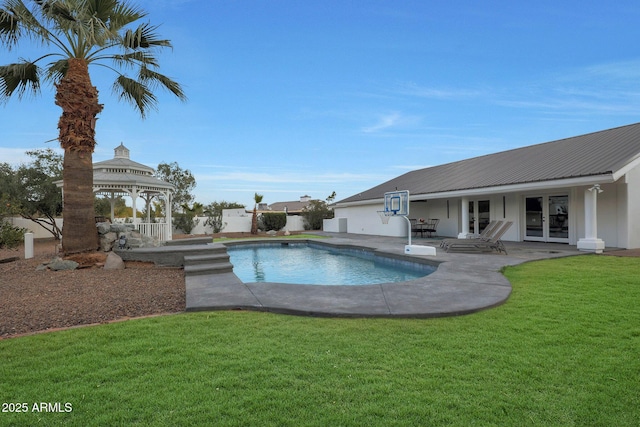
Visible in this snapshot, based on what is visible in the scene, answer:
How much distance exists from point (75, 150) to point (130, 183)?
4.80 metres

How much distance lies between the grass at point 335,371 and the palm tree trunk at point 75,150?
20.5 feet

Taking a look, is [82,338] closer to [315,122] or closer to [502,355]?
[502,355]

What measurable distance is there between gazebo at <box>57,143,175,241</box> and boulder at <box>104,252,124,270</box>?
141 inches

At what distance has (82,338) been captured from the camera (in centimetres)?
399

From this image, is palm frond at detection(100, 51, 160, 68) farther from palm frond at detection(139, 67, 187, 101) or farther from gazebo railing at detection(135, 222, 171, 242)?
gazebo railing at detection(135, 222, 171, 242)

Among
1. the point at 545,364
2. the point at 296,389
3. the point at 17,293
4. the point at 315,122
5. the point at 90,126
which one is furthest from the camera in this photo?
the point at 315,122

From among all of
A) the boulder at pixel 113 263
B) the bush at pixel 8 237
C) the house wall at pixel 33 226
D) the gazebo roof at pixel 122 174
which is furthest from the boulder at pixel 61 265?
the house wall at pixel 33 226

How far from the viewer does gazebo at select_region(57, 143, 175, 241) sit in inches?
538

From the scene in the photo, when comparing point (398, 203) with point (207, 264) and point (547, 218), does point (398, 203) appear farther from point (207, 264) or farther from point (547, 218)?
point (547, 218)

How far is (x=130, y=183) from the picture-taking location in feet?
45.4

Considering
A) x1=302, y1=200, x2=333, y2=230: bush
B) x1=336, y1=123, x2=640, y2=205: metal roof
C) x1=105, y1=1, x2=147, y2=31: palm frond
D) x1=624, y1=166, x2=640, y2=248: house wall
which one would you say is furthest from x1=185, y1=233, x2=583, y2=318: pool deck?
x1=302, y1=200, x2=333, y2=230: bush

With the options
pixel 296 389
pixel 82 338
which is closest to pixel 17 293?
pixel 82 338

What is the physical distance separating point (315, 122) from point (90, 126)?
1403 cm

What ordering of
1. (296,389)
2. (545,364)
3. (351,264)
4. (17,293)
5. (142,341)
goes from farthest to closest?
(351,264) < (17,293) < (142,341) < (545,364) < (296,389)
